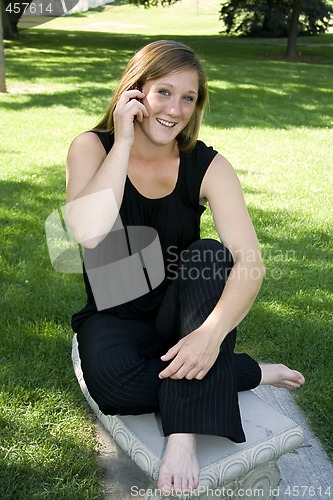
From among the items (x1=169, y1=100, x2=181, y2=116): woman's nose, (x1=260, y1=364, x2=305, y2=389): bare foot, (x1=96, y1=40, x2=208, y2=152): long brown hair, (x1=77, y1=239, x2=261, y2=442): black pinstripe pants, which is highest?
(x1=96, y1=40, x2=208, y2=152): long brown hair

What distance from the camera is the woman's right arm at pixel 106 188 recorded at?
242 centimetres

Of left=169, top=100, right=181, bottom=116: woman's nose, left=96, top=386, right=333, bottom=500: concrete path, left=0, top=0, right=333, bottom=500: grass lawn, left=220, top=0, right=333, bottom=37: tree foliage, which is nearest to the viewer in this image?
left=96, top=386, right=333, bottom=500: concrete path

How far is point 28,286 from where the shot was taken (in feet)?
12.8

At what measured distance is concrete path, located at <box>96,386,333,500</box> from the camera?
7.80 feet

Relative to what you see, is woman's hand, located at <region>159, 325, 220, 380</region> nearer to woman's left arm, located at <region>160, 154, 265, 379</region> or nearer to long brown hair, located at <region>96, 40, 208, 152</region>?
woman's left arm, located at <region>160, 154, 265, 379</region>

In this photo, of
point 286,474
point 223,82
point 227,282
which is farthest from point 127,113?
point 223,82

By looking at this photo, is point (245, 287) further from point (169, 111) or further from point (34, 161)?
point (34, 161)

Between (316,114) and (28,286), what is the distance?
7.13 metres

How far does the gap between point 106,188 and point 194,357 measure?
0.72 meters

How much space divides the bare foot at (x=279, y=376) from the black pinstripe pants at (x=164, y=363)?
90 millimetres

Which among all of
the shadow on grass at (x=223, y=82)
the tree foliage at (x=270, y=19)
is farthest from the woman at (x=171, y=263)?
the tree foliage at (x=270, y=19)

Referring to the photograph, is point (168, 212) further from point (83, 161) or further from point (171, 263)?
point (83, 161)

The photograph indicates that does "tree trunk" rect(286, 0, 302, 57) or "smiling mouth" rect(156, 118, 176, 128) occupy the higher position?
"smiling mouth" rect(156, 118, 176, 128)

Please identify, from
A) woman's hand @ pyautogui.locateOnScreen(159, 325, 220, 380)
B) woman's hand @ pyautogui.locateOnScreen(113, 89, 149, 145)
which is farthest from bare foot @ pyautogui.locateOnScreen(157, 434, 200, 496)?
woman's hand @ pyautogui.locateOnScreen(113, 89, 149, 145)
